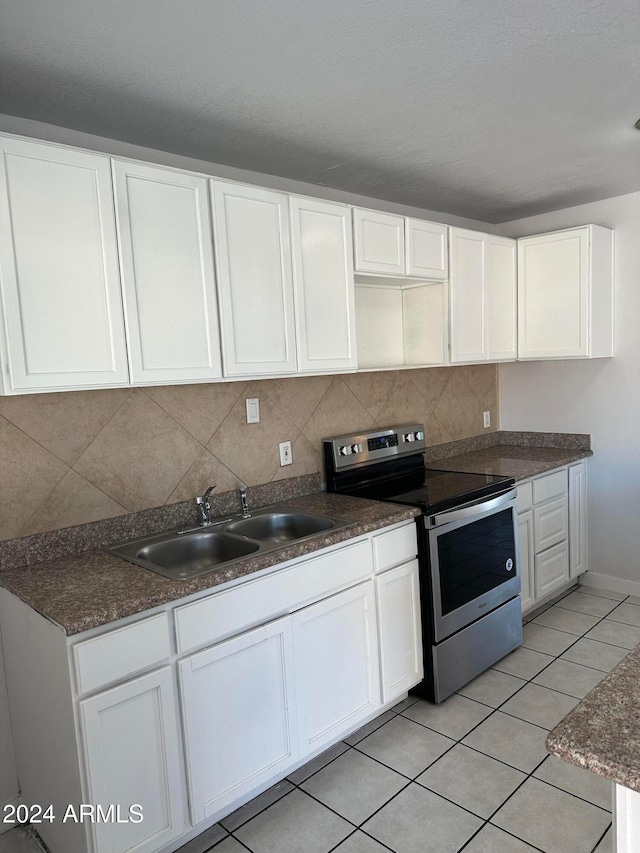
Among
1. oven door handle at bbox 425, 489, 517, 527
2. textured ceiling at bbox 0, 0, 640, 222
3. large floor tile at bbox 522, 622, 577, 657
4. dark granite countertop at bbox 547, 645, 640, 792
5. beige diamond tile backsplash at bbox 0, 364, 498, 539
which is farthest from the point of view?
large floor tile at bbox 522, 622, 577, 657

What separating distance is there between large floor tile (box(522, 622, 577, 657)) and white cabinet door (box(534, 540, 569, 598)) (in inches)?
7.8

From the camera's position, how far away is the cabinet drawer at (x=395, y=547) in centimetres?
246

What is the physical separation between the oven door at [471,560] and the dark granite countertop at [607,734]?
1463mm

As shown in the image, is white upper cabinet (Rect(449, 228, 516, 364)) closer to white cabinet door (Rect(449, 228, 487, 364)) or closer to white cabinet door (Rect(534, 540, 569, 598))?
white cabinet door (Rect(449, 228, 487, 364))

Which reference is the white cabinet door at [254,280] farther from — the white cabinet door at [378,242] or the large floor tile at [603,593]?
the large floor tile at [603,593]

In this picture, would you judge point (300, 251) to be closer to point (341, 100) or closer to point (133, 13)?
point (341, 100)

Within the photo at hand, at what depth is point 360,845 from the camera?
1.92 m

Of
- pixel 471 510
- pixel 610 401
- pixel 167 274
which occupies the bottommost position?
pixel 471 510

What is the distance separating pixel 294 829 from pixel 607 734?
1.41 m

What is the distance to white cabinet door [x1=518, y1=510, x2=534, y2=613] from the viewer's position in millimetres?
3336

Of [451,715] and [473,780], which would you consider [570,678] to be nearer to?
[451,715]

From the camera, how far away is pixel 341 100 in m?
2.00

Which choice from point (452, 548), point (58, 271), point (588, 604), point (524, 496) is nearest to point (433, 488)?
point (452, 548)

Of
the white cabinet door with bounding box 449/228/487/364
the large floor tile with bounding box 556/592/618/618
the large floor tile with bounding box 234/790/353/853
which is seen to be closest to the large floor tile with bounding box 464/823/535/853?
the large floor tile with bounding box 234/790/353/853
